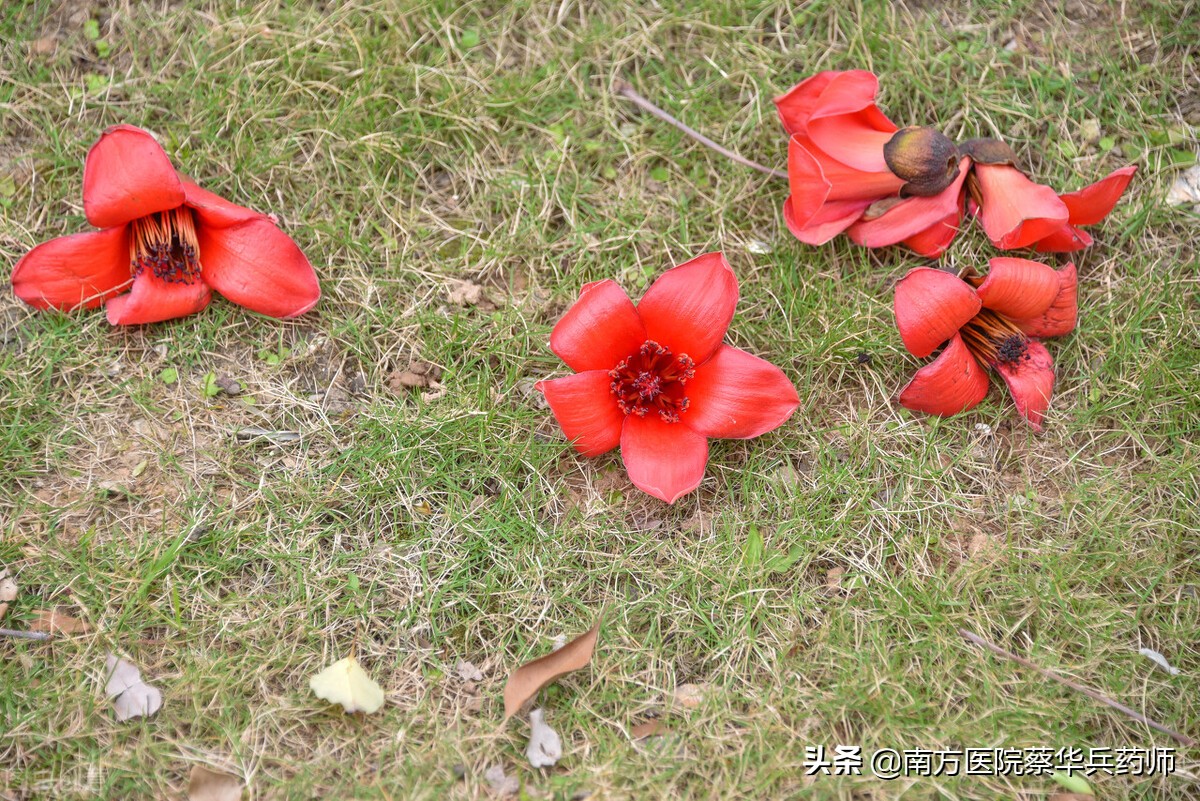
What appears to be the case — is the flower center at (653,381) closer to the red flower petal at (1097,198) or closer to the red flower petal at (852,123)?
the red flower petal at (852,123)

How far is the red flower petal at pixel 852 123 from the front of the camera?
8.98ft

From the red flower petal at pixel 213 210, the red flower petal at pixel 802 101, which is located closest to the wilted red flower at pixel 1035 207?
the red flower petal at pixel 802 101

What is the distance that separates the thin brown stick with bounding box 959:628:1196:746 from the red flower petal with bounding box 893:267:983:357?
839mm

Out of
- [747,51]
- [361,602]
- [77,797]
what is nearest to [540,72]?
[747,51]

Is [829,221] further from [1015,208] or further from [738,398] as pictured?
[738,398]

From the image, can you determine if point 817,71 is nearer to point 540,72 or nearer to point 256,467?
point 540,72

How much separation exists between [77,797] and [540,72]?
2.51m

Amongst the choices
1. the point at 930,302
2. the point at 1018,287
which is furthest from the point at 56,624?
the point at 1018,287

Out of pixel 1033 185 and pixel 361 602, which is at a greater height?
pixel 1033 185

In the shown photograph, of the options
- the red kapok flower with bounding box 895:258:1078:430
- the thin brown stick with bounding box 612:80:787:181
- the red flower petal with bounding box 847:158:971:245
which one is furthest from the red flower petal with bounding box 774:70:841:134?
the red kapok flower with bounding box 895:258:1078:430

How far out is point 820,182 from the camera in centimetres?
270

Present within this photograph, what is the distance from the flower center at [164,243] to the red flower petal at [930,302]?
2030mm

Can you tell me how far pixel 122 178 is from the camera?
2494 millimetres

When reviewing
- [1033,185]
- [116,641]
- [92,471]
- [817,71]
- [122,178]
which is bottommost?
[116,641]
